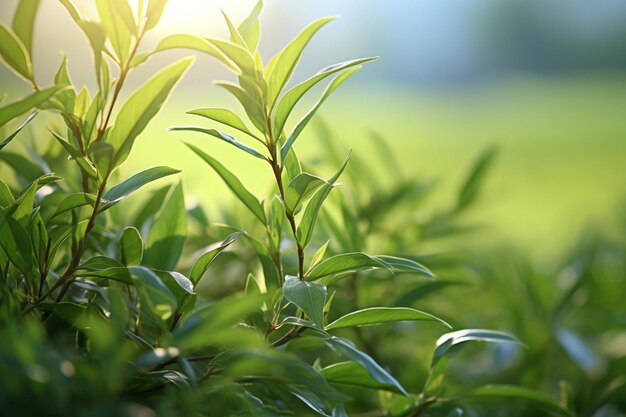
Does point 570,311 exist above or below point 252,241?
below

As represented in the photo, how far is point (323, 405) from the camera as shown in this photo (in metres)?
0.23

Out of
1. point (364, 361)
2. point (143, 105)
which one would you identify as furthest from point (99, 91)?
point (364, 361)

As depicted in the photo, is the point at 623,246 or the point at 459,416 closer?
the point at 459,416

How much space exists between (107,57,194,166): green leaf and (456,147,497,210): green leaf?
13.8 inches

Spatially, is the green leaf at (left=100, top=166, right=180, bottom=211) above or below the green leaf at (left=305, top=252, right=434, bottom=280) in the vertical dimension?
above

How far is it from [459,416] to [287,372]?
3.4 inches

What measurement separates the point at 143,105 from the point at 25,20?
0.13 ft

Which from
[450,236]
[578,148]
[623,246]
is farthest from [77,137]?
[578,148]

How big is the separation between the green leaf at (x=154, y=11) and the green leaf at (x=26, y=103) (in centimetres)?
4

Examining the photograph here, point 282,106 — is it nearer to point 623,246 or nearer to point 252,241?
point 252,241

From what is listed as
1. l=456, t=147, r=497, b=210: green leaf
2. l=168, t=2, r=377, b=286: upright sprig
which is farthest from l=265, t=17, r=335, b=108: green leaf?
l=456, t=147, r=497, b=210: green leaf

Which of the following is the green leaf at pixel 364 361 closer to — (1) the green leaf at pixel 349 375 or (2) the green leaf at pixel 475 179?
(1) the green leaf at pixel 349 375

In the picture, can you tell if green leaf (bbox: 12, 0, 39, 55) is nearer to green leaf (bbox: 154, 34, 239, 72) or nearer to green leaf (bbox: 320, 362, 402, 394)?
green leaf (bbox: 154, 34, 239, 72)

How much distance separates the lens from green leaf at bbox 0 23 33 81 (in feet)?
0.66
